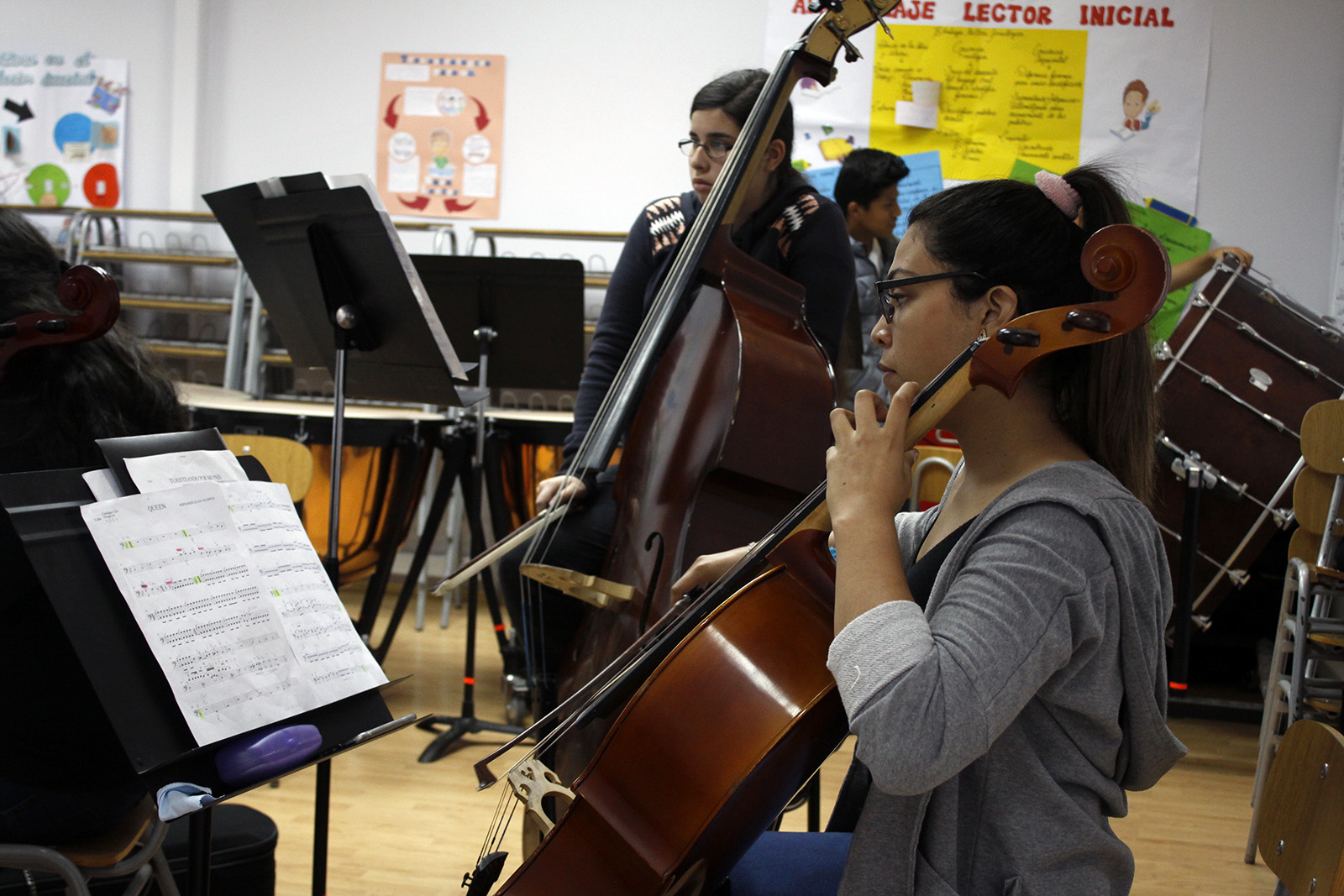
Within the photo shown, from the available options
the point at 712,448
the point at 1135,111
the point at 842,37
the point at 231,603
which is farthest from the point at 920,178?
the point at 231,603

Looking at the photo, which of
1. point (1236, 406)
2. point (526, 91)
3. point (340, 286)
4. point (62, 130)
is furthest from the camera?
point (62, 130)

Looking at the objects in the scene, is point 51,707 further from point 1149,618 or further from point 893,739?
point 1149,618

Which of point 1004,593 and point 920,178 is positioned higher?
point 920,178

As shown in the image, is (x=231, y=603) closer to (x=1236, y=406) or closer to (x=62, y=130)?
(x=1236, y=406)

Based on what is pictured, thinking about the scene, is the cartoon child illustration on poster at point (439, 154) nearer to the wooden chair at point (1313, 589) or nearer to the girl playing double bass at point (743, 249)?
A: the girl playing double bass at point (743, 249)

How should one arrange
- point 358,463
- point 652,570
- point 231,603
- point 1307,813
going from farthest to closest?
point 358,463
point 652,570
point 1307,813
point 231,603

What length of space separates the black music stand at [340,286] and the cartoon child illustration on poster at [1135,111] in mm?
3165

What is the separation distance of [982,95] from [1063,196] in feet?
11.3

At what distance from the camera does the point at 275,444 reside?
8.79 ft

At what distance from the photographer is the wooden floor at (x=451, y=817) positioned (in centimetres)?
210

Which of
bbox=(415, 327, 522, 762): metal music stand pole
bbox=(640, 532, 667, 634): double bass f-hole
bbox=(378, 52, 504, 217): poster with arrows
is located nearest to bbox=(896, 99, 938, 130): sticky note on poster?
bbox=(378, 52, 504, 217): poster with arrows

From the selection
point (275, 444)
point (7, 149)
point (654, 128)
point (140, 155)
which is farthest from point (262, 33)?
point (275, 444)

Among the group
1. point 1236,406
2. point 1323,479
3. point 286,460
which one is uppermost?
point 1236,406

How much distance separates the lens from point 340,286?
1942mm
